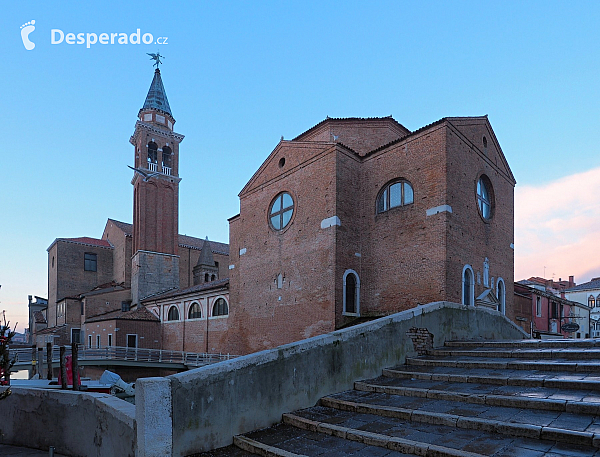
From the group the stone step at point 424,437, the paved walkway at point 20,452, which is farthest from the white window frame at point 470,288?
the paved walkway at point 20,452

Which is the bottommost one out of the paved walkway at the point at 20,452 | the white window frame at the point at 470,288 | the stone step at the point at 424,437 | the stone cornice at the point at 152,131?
the paved walkway at the point at 20,452

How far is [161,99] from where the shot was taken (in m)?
36.5

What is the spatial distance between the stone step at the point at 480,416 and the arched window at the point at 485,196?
1160 cm

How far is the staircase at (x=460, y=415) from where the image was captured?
3428mm

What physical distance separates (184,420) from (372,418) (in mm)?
2020

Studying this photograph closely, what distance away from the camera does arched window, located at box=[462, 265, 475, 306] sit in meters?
13.2

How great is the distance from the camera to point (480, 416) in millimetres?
4062

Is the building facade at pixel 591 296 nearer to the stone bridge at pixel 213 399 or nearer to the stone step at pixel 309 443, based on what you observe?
the stone bridge at pixel 213 399

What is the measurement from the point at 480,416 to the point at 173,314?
27.3 metres

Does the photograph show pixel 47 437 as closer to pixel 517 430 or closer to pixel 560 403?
pixel 517 430

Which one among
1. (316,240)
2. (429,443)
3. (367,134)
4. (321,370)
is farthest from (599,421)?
(367,134)

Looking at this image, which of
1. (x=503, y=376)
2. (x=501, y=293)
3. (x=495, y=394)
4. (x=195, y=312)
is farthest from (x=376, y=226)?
(x=195, y=312)

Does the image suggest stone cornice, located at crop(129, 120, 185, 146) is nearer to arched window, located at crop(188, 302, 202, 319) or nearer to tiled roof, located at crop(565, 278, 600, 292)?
arched window, located at crop(188, 302, 202, 319)

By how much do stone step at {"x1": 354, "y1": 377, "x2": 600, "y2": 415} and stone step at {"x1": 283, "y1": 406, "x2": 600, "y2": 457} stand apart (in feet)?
2.42
